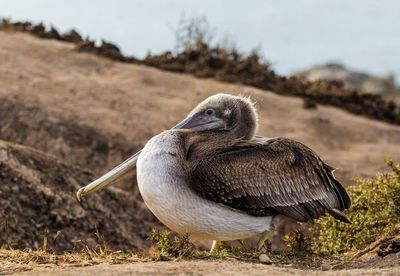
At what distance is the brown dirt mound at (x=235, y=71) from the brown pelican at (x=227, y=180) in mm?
11846

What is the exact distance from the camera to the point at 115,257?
8445mm

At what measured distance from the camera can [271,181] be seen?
Result: 9.49 m

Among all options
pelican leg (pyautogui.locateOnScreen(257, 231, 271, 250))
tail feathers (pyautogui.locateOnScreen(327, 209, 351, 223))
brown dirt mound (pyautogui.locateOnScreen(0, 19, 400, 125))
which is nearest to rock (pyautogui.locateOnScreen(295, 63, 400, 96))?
brown dirt mound (pyautogui.locateOnScreen(0, 19, 400, 125))

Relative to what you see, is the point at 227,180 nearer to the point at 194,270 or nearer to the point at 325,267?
the point at 325,267

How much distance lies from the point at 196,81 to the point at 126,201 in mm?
7645

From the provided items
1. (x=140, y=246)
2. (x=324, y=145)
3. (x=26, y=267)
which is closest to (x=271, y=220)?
(x=26, y=267)

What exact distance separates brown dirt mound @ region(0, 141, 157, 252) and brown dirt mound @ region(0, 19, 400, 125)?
8.26 m

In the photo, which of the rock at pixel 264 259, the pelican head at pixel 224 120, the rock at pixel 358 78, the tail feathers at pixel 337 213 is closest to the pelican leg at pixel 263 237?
the rock at pixel 264 259

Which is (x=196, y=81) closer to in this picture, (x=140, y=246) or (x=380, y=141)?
(x=380, y=141)

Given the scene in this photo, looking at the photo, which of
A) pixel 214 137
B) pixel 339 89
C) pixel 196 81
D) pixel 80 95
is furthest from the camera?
pixel 339 89

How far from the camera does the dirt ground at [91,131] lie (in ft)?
42.1

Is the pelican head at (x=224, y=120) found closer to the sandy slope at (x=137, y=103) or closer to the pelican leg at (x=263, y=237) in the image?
the pelican leg at (x=263, y=237)

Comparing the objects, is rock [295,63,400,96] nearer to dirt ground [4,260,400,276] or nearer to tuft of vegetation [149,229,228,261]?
tuft of vegetation [149,229,228,261]

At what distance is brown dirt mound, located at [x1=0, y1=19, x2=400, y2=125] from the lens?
22.4 meters
